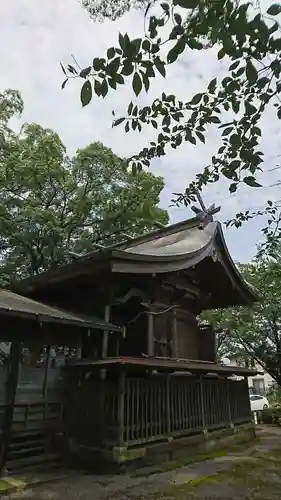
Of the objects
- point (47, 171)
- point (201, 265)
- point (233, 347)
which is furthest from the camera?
point (233, 347)

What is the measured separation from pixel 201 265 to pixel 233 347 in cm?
1513

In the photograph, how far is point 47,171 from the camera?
16594 millimetres

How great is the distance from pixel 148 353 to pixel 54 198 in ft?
35.7

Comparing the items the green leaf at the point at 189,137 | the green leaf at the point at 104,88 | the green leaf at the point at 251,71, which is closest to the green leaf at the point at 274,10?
the green leaf at the point at 251,71

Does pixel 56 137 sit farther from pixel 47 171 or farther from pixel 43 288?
pixel 43 288

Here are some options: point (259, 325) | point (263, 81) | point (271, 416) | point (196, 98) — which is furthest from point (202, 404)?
point (259, 325)

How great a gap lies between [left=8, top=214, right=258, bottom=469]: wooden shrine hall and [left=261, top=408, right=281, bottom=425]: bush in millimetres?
6953

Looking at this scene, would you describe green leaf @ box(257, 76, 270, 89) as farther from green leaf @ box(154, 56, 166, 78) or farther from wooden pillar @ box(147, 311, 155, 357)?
wooden pillar @ box(147, 311, 155, 357)

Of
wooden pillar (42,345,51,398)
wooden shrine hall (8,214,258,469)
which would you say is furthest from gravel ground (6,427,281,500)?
wooden pillar (42,345,51,398)

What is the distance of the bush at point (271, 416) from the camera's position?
18.0 meters

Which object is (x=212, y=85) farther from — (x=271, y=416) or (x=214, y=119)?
(x=271, y=416)

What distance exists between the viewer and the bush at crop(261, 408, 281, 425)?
59.2 ft

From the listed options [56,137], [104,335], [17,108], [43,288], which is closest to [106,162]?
[56,137]

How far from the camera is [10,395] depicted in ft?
22.3
